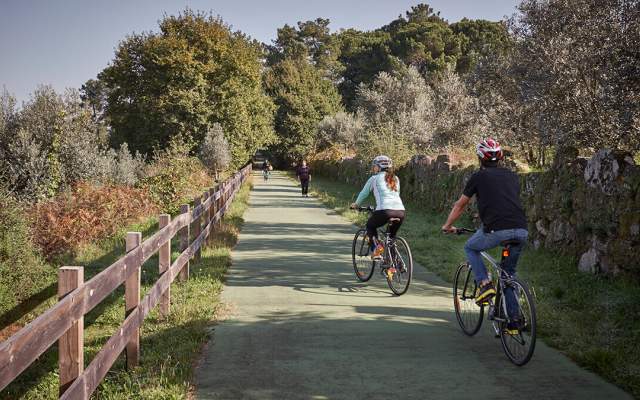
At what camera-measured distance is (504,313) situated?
5.89 m

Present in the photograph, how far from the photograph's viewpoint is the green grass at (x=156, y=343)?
4961 millimetres

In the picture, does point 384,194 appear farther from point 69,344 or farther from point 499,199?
point 69,344

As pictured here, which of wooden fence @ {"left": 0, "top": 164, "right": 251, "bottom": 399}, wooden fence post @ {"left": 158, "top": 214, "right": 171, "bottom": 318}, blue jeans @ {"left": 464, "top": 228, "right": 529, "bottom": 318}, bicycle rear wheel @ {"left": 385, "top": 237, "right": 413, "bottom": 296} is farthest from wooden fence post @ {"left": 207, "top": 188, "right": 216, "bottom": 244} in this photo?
blue jeans @ {"left": 464, "top": 228, "right": 529, "bottom": 318}

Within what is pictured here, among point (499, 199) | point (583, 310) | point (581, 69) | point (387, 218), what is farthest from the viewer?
point (581, 69)

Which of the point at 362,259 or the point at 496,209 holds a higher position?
the point at 496,209

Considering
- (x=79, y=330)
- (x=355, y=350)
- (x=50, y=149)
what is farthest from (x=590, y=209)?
(x=50, y=149)

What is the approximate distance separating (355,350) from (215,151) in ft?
115

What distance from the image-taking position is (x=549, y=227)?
37.7ft

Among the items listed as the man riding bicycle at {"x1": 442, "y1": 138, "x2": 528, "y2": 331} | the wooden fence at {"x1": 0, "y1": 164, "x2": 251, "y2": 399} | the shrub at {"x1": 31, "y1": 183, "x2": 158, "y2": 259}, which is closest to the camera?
the wooden fence at {"x1": 0, "y1": 164, "x2": 251, "y2": 399}

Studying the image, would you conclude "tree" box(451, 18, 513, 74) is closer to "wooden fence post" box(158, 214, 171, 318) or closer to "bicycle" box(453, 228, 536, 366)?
"bicycle" box(453, 228, 536, 366)

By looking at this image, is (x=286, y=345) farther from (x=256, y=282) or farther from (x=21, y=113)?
(x=21, y=113)

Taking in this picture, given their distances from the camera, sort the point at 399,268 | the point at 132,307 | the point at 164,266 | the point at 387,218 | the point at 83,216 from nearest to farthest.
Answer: the point at 132,307 → the point at 164,266 → the point at 399,268 → the point at 387,218 → the point at 83,216

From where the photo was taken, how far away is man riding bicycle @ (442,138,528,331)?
596 cm

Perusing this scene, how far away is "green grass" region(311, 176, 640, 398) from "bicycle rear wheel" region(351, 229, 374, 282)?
1313 millimetres
